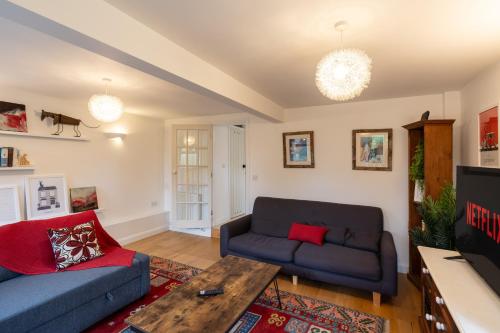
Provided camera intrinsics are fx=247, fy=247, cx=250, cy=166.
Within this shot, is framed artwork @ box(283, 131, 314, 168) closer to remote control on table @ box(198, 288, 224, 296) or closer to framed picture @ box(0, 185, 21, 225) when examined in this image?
remote control on table @ box(198, 288, 224, 296)

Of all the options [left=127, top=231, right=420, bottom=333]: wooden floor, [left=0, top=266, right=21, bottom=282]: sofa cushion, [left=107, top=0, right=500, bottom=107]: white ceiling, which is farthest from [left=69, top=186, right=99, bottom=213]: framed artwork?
[left=107, top=0, right=500, bottom=107]: white ceiling

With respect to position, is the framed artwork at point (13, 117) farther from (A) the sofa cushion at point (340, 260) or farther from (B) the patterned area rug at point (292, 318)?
(A) the sofa cushion at point (340, 260)

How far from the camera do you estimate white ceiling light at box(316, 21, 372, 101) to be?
1405 mm

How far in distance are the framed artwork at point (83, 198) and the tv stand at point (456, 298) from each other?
416 cm

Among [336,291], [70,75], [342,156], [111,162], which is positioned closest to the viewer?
[70,75]

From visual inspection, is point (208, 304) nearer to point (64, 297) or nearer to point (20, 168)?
point (64, 297)

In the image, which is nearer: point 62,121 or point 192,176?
point 62,121

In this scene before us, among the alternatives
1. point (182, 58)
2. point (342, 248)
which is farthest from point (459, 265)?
point (182, 58)

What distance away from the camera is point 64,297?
6.09 ft

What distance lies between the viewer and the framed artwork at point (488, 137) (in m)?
2.07

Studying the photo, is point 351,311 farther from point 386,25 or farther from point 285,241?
point 386,25

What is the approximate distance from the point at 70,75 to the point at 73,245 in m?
1.66

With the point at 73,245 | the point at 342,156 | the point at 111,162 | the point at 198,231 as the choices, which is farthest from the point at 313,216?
the point at 111,162

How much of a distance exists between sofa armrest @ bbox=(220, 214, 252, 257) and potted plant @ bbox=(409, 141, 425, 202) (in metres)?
2.17
